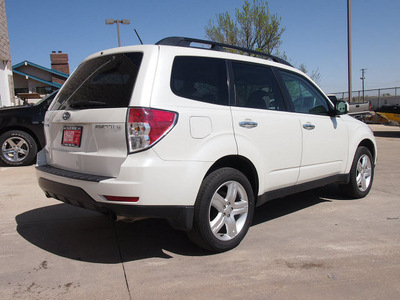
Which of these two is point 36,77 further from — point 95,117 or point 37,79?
point 95,117

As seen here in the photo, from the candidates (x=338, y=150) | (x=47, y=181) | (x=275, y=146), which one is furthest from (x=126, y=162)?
(x=338, y=150)

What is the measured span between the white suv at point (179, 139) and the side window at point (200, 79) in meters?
0.01

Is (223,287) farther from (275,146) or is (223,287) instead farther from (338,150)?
Result: (338,150)

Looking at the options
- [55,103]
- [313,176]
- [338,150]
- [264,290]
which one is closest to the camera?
[264,290]

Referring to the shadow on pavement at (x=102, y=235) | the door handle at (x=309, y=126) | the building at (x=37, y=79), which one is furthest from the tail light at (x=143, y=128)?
the building at (x=37, y=79)

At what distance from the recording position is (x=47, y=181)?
348cm

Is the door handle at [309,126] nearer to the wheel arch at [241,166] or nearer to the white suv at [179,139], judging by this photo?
the white suv at [179,139]

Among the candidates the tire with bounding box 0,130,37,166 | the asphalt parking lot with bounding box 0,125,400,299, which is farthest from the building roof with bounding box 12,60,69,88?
the asphalt parking lot with bounding box 0,125,400,299

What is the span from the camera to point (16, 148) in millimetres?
8055

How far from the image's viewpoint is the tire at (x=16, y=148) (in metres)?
7.97

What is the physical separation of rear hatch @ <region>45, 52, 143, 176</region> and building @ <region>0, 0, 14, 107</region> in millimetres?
13615

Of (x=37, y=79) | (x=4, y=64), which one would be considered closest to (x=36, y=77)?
(x=37, y=79)

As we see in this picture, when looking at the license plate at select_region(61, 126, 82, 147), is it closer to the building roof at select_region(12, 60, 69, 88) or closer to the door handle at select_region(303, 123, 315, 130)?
the door handle at select_region(303, 123, 315, 130)

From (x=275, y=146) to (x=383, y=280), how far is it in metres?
1.59
